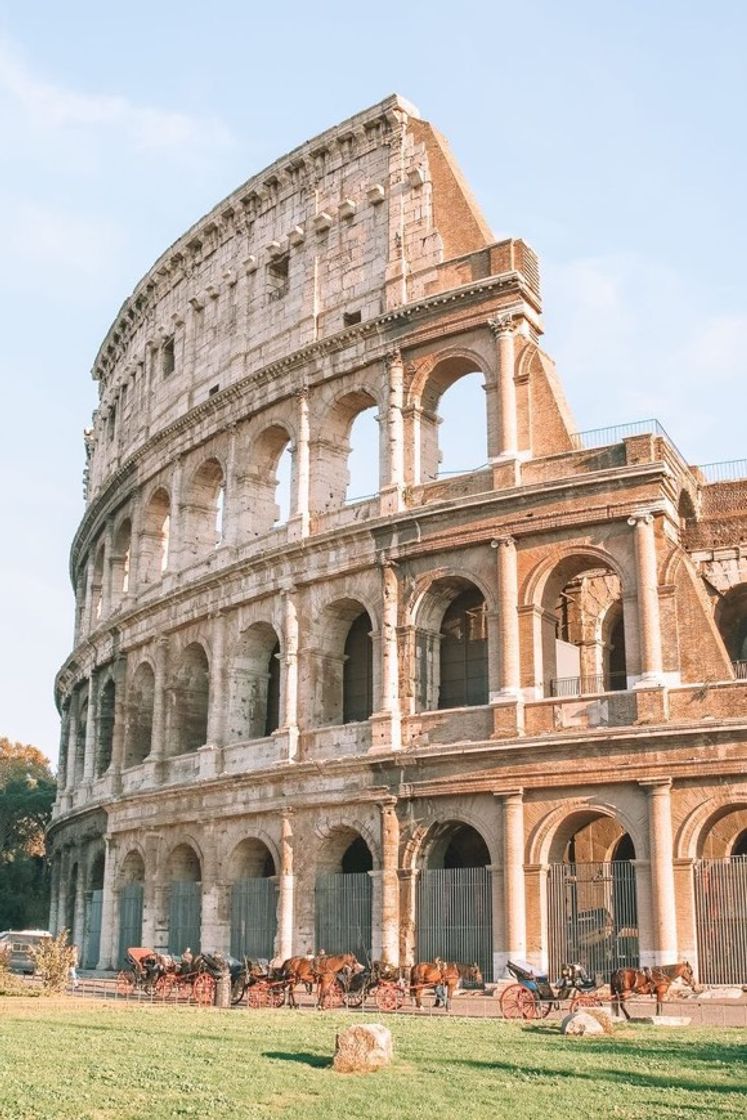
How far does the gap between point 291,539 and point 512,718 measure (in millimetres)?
6162

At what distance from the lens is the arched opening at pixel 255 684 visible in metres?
25.2

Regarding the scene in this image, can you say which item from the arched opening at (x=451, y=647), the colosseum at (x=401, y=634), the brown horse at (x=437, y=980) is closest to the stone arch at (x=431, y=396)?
the colosseum at (x=401, y=634)

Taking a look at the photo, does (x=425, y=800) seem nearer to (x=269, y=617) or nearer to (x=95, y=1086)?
(x=269, y=617)

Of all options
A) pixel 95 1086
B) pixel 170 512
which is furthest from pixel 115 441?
pixel 95 1086

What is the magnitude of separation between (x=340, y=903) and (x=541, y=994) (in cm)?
651

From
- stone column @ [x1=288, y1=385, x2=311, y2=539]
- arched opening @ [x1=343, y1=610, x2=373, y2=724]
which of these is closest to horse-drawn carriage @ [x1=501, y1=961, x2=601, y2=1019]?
arched opening @ [x1=343, y1=610, x2=373, y2=724]

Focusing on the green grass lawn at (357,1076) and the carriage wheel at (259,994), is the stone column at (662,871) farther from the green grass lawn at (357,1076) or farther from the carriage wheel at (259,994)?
the carriage wheel at (259,994)

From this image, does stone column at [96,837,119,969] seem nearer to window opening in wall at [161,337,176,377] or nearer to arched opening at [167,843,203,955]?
arched opening at [167,843,203,955]

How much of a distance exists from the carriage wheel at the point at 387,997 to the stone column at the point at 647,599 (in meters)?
5.73

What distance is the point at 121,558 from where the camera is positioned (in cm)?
3269

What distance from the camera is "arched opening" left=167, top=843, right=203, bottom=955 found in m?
24.8

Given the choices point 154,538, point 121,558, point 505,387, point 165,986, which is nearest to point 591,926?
point 165,986

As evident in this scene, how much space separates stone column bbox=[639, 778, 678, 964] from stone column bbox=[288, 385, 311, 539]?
8449 mm

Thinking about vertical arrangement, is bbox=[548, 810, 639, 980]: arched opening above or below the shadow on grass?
above
